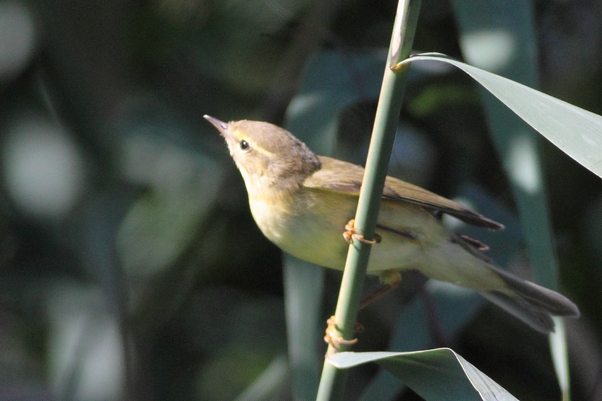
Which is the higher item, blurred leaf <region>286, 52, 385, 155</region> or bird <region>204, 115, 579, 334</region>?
blurred leaf <region>286, 52, 385, 155</region>

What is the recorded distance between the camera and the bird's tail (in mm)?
1660

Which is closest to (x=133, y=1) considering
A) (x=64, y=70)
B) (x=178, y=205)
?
(x=64, y=70)

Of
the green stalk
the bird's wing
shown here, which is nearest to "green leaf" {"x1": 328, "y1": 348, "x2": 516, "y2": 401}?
the green stalk

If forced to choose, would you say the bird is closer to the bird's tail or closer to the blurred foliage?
the bird's tail

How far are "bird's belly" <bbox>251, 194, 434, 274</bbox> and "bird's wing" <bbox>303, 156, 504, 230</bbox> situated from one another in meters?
0.03

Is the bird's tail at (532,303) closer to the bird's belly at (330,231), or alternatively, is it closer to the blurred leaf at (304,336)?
the bird's belly at (330,231)

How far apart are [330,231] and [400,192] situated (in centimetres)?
20

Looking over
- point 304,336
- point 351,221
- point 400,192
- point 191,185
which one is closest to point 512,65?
point 400,192

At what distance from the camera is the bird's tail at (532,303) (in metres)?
1.66

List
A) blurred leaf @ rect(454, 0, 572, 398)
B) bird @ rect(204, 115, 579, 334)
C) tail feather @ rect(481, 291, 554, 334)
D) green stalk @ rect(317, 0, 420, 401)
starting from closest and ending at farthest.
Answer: green stalk @ rect(317, 0, 420, 401) → blurred leaf @ rect(454, 0, 572, 398) → bird @ rect(204, 115, 579, 334) → tail feather @ rect(481, 291, 554, 334)

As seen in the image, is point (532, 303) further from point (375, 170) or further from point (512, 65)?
point (375, 170)

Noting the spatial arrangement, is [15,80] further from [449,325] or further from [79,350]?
[449,325]

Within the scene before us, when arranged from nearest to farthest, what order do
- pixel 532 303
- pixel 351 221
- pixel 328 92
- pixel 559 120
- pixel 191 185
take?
pixel 559 120 < pixel 351 221 < pixel 532 303 < pixel 328 92 < pixel 191 185

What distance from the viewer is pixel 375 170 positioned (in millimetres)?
996
